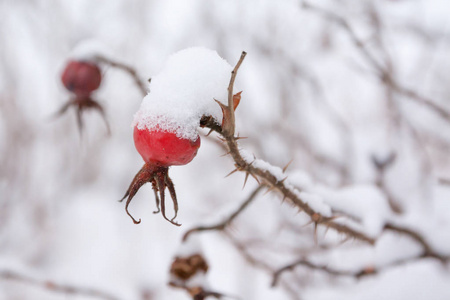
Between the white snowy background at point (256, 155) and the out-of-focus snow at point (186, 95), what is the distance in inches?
6.3

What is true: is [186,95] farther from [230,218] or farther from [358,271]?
[358,271]

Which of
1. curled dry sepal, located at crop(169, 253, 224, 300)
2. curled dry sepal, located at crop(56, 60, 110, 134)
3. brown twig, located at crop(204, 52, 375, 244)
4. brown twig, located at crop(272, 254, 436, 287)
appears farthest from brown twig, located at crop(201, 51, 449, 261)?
curled dry sepal, located at crop(56, 60, 110, 134)

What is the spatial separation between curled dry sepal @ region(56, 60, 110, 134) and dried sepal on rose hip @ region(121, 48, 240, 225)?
79 centimetres

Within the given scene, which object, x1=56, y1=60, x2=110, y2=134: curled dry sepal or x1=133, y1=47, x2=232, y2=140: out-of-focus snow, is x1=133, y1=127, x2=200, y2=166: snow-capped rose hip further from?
x1=56, y1=60, x2=110, y2=134: curled dry sepal

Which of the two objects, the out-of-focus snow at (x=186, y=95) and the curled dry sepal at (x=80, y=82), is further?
the curled dry sepal at (x=80, y=82)

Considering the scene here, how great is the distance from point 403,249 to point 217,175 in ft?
11.8

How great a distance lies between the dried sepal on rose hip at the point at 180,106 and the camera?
0.54 m

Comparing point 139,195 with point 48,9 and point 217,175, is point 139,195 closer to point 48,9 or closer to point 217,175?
point 217,175

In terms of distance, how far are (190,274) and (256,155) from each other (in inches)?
38.5

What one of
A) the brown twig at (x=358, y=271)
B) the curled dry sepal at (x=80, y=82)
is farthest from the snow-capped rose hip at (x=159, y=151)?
the curled dry sepal at (x=80, y=82)

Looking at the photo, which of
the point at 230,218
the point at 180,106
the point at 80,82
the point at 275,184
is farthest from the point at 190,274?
the point at 80,82

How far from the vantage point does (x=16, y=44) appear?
13.8 ft

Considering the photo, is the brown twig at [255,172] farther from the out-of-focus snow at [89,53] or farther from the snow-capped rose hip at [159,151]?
the out-of-focus snow at [89,53]

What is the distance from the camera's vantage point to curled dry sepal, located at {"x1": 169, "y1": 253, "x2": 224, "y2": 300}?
2.97 ft
